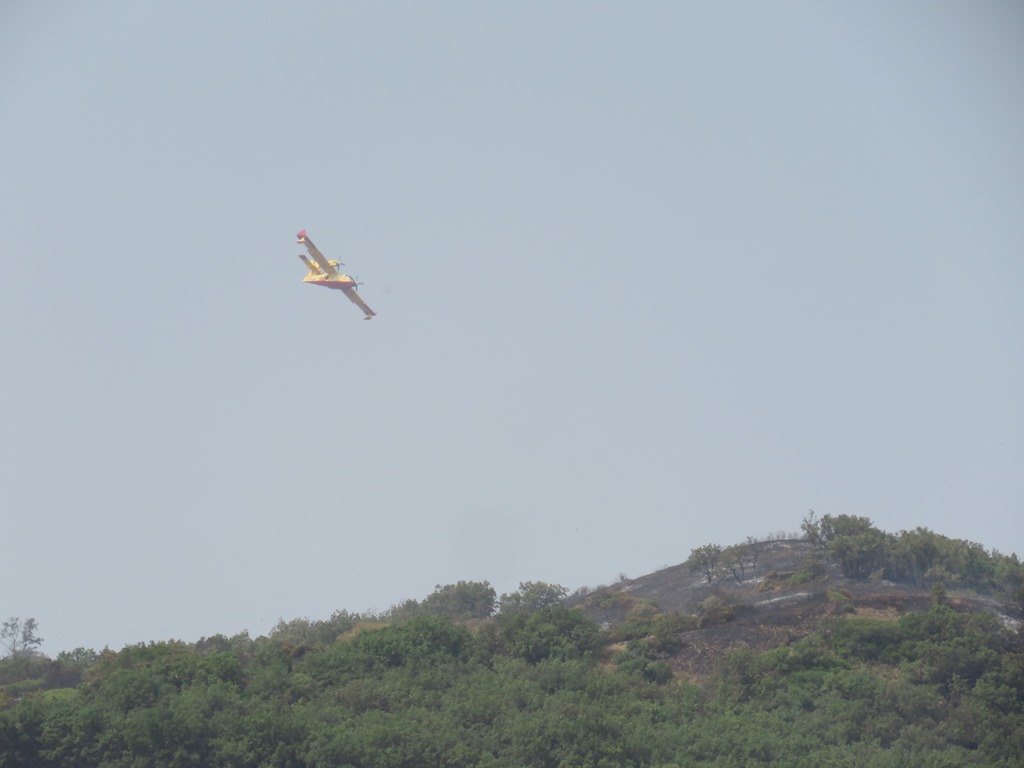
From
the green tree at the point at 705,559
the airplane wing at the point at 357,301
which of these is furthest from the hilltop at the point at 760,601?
the airplane wing at the point at 357,301

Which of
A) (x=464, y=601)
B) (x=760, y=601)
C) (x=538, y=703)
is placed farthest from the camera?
(x=464, y=601)

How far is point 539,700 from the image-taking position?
46.0 metres

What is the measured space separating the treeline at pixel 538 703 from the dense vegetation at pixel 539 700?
0.26 feet

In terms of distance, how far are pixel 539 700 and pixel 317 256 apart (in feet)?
98.4

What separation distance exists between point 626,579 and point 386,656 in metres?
33.0

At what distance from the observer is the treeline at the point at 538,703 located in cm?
4150

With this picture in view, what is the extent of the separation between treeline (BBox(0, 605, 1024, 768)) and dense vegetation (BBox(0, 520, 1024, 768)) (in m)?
0.08

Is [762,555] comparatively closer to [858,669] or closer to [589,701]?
[858,669]

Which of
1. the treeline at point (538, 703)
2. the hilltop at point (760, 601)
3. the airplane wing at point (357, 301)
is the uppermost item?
the airplane wing at point (357, 301)

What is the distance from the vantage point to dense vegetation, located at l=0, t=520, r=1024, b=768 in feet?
136

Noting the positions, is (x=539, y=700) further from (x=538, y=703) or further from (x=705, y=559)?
(x=705, y=559)

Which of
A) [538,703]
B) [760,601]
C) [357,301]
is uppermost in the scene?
[357,301]

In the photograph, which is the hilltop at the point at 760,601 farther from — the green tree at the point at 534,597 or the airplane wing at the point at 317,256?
the airplane wing at the point at 317,256

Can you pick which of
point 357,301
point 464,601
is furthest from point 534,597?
point 357,301
